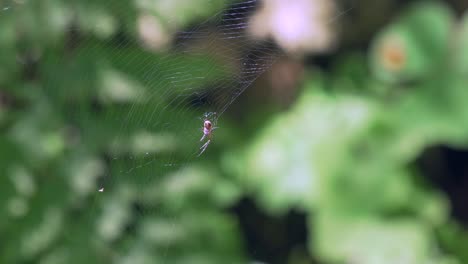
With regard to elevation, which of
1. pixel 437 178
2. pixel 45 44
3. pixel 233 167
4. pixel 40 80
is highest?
pixel 45 44

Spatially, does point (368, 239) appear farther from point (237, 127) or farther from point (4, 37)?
point (4, 37)

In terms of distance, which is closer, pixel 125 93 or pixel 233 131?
pixel 125 93

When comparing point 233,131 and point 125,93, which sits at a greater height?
point 125,93

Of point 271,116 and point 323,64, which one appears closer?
point 271,116

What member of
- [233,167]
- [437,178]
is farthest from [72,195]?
[437,178]
